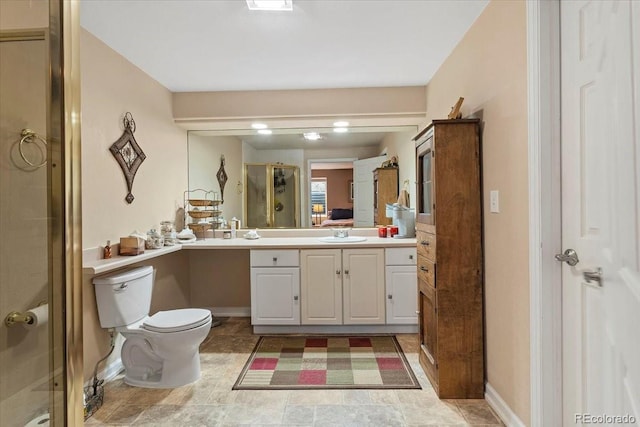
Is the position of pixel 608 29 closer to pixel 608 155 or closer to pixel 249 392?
pixel 608 155

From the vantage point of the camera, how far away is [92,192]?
2.06 meters

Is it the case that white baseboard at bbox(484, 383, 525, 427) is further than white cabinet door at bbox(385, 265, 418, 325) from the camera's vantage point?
No

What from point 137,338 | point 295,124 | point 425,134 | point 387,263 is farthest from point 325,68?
point 137,338

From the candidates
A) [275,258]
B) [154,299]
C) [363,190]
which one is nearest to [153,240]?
[154,299]

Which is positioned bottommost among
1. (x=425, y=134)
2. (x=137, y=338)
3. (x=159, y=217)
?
(x=137, y=338)

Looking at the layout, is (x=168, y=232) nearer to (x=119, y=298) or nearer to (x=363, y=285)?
(x=119, y=298)

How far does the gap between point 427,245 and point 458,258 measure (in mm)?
227

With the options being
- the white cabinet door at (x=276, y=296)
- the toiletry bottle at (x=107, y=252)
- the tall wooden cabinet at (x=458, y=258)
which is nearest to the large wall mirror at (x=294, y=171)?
the white cabinet door at (x=276, y=296)

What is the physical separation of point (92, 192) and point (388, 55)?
2236mm

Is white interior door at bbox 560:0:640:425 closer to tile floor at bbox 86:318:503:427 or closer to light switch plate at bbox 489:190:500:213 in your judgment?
light switch plate at bbox 489:190:500:213

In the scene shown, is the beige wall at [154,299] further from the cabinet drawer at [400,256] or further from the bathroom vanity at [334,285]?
the cabinet drawer at [400,256]

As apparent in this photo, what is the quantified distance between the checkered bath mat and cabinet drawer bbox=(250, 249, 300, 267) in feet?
2.12

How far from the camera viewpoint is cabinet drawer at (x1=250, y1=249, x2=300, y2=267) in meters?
2.86

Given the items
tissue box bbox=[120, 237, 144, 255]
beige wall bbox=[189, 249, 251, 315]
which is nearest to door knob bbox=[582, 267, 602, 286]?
tissue box bbox=[120, 237, 144, 255]
